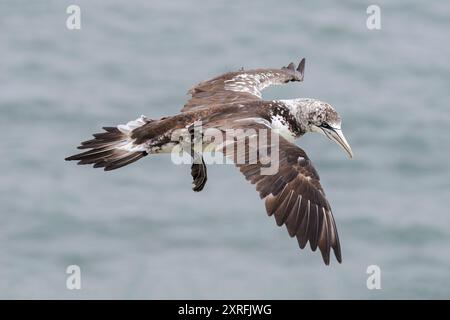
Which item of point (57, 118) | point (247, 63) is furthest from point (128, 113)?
point (247, 63)

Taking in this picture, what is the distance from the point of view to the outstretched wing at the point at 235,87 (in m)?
12.4

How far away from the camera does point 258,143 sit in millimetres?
10648

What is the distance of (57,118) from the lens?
18.9 meters

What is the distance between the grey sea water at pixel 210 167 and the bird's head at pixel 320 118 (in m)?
4.75

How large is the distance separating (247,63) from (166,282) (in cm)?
495

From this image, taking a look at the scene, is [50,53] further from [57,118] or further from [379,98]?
[379,98]

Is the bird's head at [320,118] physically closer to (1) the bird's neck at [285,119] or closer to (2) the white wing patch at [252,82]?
(1) the bird's neck at [285,119]

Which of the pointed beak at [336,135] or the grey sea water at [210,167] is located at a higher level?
the grey sea water at [210,167]

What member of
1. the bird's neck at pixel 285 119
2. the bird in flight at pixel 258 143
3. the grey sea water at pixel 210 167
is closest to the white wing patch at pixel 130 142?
the bird in flight at pixel 258 143

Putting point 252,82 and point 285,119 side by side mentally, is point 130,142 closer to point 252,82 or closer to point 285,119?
point 285,119

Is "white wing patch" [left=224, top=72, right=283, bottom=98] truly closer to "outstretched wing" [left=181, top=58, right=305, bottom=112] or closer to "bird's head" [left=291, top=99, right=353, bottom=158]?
"outstretched wing" [left=181, top=58, right=305, bottom=112]

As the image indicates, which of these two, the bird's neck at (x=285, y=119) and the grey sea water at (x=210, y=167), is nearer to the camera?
the bird's neck at (x=285, y=119)

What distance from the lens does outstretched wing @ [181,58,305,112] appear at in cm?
1241

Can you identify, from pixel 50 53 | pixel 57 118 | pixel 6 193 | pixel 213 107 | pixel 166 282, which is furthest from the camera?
pixel 50 53
